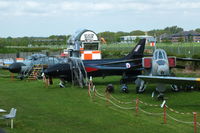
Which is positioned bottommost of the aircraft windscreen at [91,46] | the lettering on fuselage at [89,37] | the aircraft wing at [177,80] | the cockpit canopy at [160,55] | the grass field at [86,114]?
the grass field at [86,114]

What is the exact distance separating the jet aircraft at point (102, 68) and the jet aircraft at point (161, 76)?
3.41 meters

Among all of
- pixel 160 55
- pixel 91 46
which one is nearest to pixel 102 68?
pixel 160 55

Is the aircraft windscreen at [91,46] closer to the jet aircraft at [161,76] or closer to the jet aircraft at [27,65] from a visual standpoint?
the jet aircraft at [27,65]

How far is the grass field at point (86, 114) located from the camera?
12341 mm

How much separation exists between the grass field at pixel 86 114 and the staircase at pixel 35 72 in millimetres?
11509

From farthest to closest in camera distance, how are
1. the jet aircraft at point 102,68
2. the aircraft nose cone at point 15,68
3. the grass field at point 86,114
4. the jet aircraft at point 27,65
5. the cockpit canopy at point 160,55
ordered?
the jet aircraft at point 27,65, the aircraft nose cone at point 15,68, the jet aircraft at point 102,68, the cockpit canopy at point 160,55, the grass field at point 86,114

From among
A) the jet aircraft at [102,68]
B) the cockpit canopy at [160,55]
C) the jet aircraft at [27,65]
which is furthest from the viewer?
the jet aircraft at [27,65]

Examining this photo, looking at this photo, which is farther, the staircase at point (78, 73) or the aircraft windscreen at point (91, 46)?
the aircraft windscreen at point (91, 46)

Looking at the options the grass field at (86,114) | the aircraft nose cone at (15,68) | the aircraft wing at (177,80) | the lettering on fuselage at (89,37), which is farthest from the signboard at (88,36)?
the aircraft wing at (177,80)

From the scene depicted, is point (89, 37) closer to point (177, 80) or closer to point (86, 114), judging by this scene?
point (177, 80)

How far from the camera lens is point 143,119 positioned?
46.1 ft

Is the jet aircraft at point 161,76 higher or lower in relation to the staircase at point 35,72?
higher

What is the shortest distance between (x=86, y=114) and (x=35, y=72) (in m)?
20.6

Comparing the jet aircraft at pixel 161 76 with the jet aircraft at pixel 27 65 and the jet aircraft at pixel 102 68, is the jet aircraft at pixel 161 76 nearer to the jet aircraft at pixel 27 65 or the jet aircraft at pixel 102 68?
the jet aircraft at pixel 102 68
